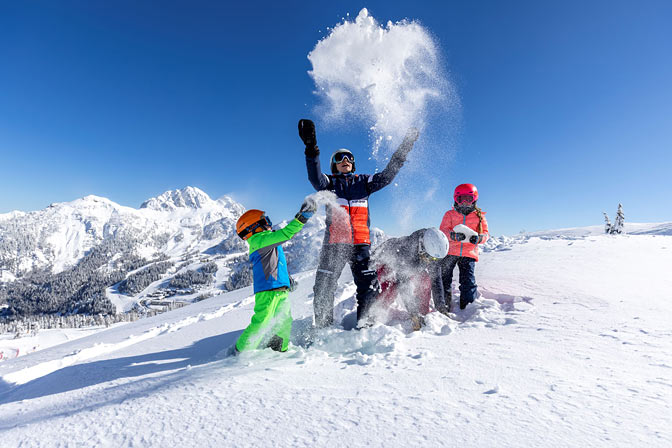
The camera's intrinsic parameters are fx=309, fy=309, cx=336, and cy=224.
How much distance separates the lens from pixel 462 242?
470 cm

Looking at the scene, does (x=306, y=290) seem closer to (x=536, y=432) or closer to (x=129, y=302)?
(x=536, y=432)

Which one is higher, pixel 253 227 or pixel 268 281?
pixel 253 227

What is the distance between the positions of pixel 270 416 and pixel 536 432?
137 cm

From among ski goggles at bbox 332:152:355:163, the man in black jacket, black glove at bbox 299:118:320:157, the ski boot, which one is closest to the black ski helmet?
ski goggles at bbox 332:152:355:163

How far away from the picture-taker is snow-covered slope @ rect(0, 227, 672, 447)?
61.0 inches

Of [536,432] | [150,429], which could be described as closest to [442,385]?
[536,432]

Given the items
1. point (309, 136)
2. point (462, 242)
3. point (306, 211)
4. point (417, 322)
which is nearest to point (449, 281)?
point (462, 242)

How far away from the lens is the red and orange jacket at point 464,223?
4703 mm

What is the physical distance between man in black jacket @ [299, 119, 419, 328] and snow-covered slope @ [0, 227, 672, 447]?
43 cm

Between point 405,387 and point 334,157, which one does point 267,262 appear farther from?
point 405,387

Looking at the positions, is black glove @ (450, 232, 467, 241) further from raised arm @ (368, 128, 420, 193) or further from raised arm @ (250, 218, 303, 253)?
raised arm @ (250, 218, 303, 253)

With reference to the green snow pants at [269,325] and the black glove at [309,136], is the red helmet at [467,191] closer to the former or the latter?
the black glove at [309,136]

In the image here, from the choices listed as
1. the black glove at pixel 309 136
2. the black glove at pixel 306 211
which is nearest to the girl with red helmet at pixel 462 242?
the black glove at pixel 306 211

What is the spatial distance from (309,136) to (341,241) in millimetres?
1400
